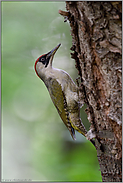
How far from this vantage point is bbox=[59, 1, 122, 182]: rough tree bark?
1.46 meters

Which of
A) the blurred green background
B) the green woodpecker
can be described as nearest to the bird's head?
the green woodpecker

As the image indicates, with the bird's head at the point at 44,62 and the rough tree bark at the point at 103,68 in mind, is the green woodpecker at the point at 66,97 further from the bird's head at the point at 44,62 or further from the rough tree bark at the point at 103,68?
the rough tree bark at the point at 103,68

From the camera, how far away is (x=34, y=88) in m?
5.15

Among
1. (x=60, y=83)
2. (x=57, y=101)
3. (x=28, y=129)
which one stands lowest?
(x=28, y=129)

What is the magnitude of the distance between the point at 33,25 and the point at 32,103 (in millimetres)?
2320

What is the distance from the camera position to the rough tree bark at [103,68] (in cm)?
146

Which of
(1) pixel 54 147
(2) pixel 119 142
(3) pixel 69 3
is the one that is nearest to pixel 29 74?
(1) pixel 54 147

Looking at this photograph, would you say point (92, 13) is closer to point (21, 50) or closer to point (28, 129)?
point (21, 50)

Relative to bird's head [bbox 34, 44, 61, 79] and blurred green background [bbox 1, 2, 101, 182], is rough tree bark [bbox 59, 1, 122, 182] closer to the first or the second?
bird's head [bbox 34, 44, 61, 79]

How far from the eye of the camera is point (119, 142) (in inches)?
60.9

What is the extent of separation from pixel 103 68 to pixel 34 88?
3.80m

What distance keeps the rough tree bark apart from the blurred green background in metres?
2.49

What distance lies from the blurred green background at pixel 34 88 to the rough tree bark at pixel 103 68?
2488 mm

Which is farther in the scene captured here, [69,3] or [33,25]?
[33,25]
